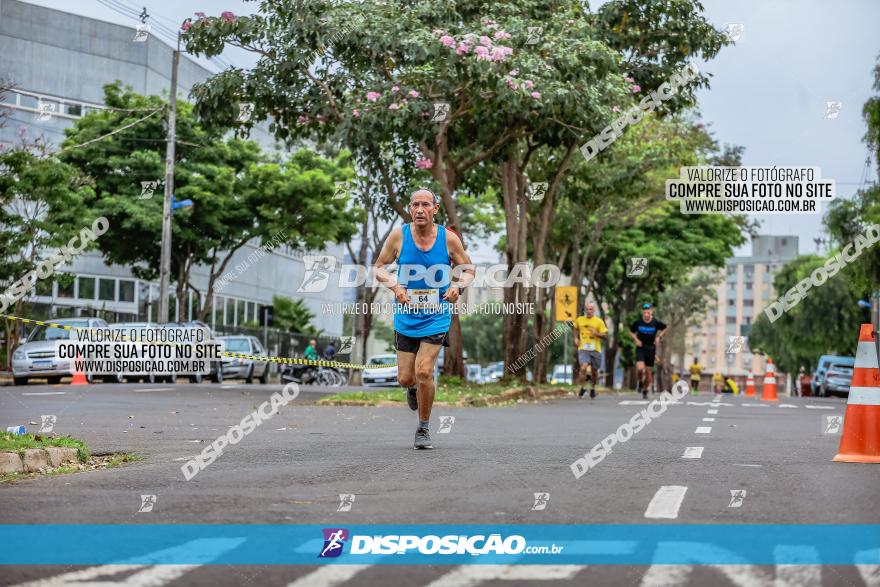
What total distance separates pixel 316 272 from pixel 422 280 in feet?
200

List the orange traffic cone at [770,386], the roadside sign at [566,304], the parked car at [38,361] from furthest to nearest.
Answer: the roadside sign at [566,304] → the orange traffic cone at [770,386] → the parked car at [38,361]

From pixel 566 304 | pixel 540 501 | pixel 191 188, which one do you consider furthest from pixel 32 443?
pixel 191 188

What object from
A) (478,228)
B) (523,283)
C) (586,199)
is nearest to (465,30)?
(523,283)

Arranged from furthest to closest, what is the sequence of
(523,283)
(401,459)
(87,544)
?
(523,283)
(401,459)
(87,544)

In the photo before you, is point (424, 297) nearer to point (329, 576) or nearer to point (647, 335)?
point (329, 576)

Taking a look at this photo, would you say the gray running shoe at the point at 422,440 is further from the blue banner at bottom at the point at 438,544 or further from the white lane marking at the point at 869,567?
the white lane marking at the point at 869,567

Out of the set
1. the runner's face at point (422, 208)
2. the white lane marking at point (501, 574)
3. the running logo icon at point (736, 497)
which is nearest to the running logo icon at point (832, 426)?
the runner's face at point (422, 208)

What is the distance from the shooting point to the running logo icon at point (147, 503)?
6.53 meters

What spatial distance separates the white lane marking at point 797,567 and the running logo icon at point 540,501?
141 cm

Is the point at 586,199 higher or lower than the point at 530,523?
higher

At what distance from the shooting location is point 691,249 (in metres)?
49.6

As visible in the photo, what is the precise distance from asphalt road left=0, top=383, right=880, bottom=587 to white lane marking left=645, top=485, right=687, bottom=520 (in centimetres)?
2

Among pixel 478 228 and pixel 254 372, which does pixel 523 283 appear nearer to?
pixel 254 372

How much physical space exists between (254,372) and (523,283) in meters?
15.3
